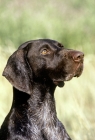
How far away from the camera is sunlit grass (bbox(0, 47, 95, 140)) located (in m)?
13.0

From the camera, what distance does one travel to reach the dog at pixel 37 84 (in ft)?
27.6

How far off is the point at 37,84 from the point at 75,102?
507 centimetres

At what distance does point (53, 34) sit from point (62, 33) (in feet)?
0.88

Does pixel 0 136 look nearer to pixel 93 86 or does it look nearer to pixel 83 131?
pixel 83 131

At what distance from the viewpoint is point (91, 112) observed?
1390 cm

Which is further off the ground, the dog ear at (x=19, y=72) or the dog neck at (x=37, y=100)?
the dog ear at (x=19, y=72)

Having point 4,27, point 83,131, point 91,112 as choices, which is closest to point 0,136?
point 83,131

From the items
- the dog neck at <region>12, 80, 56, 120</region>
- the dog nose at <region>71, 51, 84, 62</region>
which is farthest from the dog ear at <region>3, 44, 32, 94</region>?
the dog nose at <region>71, 51, 84, 62</region>

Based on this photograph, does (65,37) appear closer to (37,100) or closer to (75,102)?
(75,102)

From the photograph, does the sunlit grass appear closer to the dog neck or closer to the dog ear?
the dog neck

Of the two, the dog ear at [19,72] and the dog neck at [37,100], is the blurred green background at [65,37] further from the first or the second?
the dog ear at [19,72]

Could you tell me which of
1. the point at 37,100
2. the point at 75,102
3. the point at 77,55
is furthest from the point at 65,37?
the point at 77,55

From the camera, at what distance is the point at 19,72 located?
8555 mm

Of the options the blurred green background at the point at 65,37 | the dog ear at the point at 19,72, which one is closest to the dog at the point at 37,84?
the dog ear at the point at 19,72
